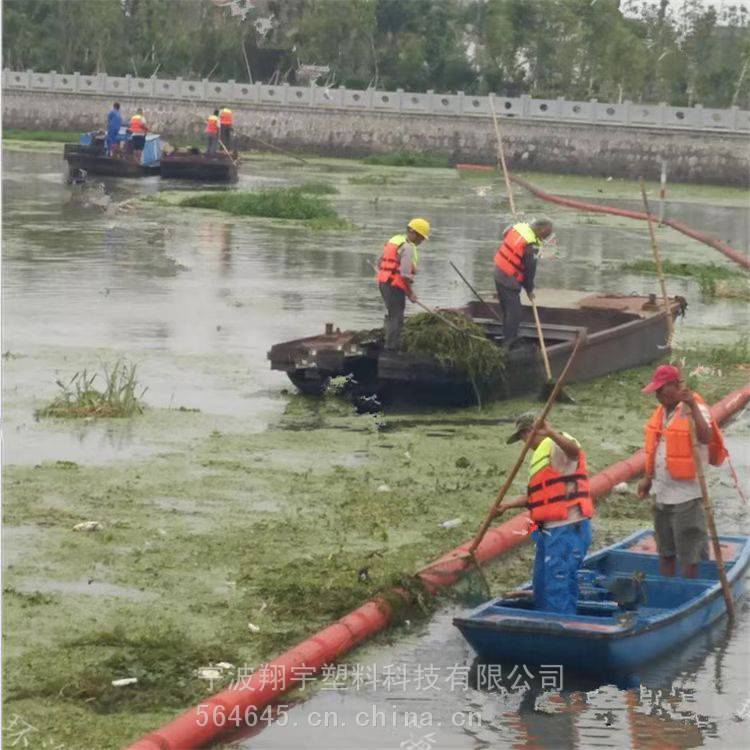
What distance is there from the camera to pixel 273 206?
129ft

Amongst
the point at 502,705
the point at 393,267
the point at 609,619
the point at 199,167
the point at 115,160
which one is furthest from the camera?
the point at 115,160

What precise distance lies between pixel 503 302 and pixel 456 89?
5926 cm

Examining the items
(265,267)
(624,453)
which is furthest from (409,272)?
(265,267)

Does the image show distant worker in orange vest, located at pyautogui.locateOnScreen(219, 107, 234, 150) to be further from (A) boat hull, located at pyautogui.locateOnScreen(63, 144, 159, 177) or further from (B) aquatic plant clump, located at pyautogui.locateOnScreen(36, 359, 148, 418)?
(B) aquatic plant clump, located at pyautogui.locateOnScreen(36, 359, 148, 418)

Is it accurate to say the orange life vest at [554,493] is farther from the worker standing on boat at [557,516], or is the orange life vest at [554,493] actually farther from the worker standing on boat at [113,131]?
the worker standing on boat at [113,131]

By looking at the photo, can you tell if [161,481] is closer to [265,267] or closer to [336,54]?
[265,267]

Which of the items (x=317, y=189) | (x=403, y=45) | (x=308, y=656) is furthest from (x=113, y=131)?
(x=308, y=656)

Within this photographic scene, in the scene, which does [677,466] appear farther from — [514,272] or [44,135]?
[44,135]

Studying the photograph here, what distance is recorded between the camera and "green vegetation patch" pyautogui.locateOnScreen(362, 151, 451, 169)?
6322 cm

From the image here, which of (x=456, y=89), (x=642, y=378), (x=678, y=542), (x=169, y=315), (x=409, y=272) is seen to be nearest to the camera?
(x=678, y=542)

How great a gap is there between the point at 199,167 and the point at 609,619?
37742 mm

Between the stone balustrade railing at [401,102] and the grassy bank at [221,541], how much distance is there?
42907mm

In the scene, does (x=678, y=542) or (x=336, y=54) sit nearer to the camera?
(x=678, y=542)

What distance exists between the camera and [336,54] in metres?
79.0
